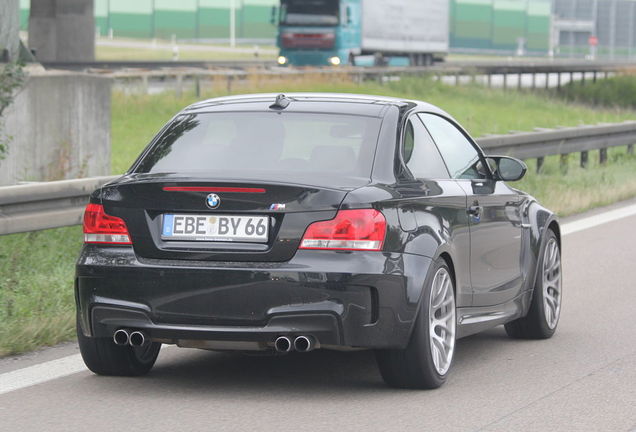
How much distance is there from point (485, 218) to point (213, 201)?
183 cm

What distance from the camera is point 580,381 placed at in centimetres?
692

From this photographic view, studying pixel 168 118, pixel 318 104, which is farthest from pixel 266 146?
pixel 168 118

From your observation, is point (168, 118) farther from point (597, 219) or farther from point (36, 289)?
point (36, 289)

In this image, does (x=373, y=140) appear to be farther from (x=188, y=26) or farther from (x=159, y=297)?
(x=188, y=26)

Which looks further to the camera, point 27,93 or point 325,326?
point 27,93

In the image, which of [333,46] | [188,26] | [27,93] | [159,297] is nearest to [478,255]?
[159,297]

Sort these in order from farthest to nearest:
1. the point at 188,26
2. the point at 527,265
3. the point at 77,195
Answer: the point at 188,26 → the point at 77,195 → the point at 527,265

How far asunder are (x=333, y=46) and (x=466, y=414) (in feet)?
145

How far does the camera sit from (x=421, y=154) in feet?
23.2

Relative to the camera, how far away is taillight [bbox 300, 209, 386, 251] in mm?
6148

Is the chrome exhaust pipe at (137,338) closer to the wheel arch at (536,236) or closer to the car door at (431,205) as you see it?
the car door at (431,205)

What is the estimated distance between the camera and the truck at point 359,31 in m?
49.5

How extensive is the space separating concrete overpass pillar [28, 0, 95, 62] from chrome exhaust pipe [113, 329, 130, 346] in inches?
1468

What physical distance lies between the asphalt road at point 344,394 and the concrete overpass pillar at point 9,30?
6996mm
